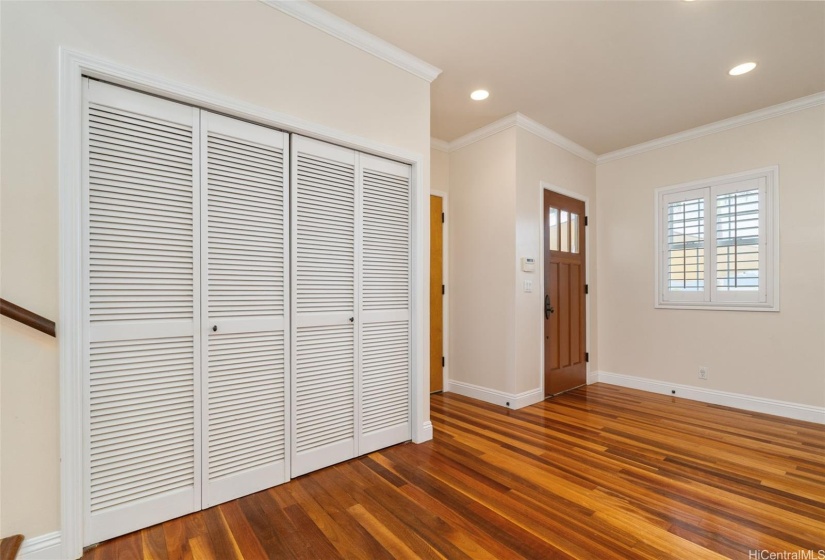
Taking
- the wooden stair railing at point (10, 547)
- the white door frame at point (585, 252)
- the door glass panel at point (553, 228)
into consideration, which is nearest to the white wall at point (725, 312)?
the white door frame at point (585, 252)

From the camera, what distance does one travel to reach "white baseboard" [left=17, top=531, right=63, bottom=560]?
58.9 inches

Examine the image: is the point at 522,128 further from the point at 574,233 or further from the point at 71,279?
the point at 71,279

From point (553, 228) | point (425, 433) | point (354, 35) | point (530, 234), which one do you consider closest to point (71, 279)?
point (354, 35)

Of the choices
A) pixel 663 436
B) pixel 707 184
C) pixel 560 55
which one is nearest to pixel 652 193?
pixel 707 184

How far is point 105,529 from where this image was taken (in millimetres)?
1697

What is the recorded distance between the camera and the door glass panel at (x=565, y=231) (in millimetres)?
4316

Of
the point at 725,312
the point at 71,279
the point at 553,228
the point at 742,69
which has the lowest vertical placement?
the point at 725,312

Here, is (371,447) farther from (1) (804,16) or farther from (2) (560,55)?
(1) (804,16)

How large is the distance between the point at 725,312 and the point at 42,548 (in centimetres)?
534

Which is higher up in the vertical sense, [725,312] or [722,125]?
[722,125]

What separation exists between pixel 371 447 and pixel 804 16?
13.0 feet

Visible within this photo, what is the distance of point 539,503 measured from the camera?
79.7 inches

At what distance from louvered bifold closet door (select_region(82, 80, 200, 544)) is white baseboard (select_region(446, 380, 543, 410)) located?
2.73 metres

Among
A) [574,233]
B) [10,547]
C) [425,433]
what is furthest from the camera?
[574,233]
